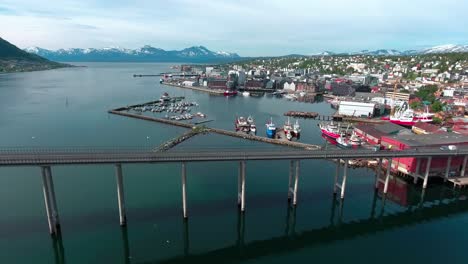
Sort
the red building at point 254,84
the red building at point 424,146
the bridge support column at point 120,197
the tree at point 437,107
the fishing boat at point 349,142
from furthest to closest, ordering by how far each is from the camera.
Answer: the red building at point 254,84 < the tree at point 437,107 < the fishing boat at point 349,142 < the red building at point 424,146 < the bridge support column at point 120,197

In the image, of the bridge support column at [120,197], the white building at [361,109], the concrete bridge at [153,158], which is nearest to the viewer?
the concrete bridge at [153,158]

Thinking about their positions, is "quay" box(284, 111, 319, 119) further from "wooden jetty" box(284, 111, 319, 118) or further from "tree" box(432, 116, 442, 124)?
"tree" box(432, 116, 442, 124)

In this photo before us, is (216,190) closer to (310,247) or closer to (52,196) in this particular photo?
(310,247)

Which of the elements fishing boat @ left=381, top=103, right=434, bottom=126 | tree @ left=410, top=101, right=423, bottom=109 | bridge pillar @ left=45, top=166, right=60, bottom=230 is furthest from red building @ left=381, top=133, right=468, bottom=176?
tree @ left=410, top=101, right=423, bottom=109

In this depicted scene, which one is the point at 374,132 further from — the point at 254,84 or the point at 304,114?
the point at 254,84

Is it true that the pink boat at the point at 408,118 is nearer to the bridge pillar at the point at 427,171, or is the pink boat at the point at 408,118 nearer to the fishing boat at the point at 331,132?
the fishing boat at the point at 331,132

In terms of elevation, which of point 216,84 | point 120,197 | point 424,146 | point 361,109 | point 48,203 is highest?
point 424,146

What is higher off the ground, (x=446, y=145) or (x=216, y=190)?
(x=446, y=145)

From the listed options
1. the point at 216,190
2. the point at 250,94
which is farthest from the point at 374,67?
the point at 216,190

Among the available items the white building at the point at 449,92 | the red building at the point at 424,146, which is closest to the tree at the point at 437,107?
the white building at the point at 449,92

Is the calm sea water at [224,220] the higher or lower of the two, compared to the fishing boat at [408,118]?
lower

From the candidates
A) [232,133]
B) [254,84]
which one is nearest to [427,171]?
[232,133]
